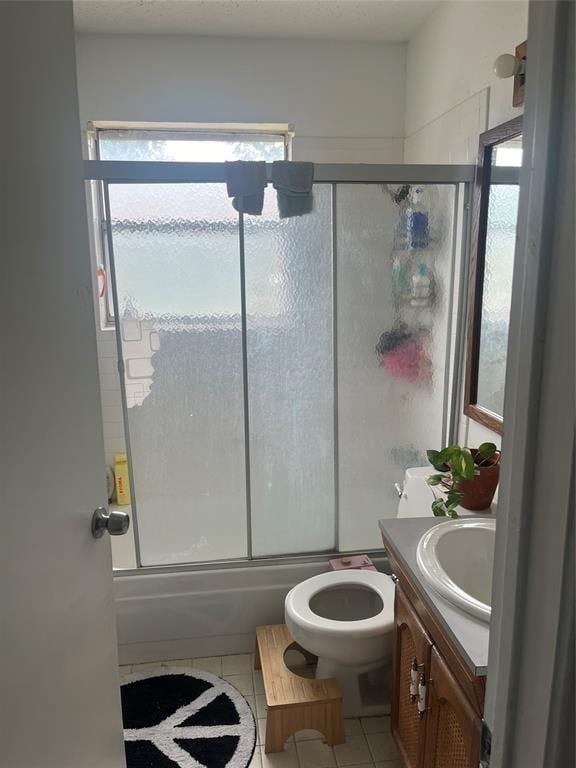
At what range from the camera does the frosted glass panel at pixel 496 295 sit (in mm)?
1790

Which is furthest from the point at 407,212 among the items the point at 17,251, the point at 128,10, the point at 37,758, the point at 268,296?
→ the point at 37,758

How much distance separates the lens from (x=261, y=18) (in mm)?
2393

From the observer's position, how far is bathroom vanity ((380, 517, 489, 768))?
1083mm

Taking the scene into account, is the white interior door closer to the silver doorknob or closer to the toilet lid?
the silver doorknob

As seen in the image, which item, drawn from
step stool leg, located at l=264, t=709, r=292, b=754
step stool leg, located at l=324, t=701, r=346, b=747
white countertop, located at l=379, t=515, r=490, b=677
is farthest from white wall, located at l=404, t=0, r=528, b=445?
step stool leg, located at l=264, t=709, r=292, b=754

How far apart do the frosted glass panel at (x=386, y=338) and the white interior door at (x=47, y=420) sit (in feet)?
4.21

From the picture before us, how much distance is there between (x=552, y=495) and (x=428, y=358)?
5.87 ft

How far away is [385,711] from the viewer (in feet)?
6.32

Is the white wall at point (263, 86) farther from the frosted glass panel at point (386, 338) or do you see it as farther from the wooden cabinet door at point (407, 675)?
the wooden cabinet door at point (407, 675)

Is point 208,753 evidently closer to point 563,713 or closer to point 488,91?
point 563,713


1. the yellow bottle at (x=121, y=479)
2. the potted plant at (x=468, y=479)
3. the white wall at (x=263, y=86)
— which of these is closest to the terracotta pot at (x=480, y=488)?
the potted plant at (x=468, y=479)

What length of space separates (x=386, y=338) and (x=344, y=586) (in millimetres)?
964

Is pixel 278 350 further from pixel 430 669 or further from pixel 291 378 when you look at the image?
pixel 430 669

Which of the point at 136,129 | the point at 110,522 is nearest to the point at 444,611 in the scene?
the point at 110,522
